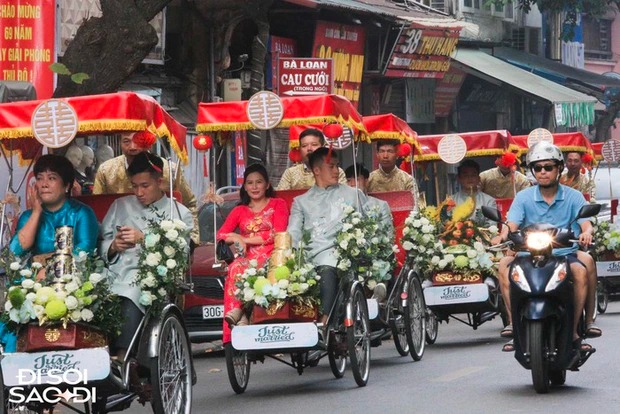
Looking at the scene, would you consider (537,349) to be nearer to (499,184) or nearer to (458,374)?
(458,374)

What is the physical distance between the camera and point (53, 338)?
8602mm

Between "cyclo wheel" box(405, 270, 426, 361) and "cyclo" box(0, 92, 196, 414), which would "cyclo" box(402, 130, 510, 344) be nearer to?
"cyclo wheel" box(405, 270, 426, 361)

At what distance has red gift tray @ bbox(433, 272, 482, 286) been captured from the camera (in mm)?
14891

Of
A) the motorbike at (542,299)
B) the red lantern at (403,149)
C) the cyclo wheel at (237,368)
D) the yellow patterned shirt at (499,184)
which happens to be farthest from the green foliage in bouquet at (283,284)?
the yellow patterned shirt at (499,184)

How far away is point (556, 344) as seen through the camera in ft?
33.5

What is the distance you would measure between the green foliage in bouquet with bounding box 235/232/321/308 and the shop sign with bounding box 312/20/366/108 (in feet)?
54.7

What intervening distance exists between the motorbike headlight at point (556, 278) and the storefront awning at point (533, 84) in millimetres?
23982

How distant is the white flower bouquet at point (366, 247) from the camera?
11836 mm

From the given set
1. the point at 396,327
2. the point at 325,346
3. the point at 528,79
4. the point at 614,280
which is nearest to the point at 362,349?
the point at 325,346

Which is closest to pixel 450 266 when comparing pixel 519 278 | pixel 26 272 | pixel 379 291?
pixel 379 291

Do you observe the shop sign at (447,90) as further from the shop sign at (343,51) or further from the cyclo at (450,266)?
the cyclo at (450,266)

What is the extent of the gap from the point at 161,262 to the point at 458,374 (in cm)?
342

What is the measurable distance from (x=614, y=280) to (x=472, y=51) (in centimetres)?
1847

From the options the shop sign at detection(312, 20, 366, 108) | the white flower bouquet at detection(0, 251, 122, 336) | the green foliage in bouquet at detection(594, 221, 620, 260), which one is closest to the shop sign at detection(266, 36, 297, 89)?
the shop sign at detection(312, 20, 366, 108)
